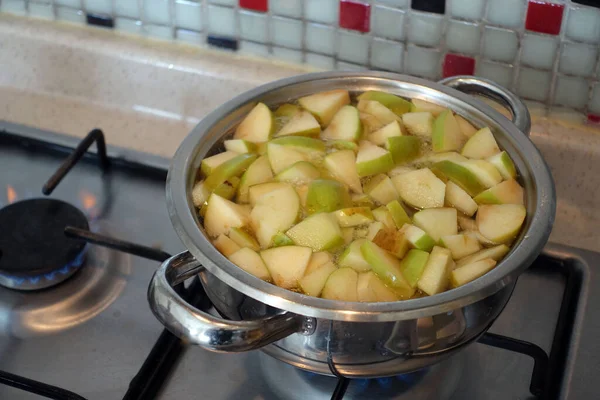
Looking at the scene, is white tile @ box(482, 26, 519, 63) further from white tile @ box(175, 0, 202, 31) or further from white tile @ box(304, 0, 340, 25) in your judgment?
white tile @ box(175, 0, 202, 31)

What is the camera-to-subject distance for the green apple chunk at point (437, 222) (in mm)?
600

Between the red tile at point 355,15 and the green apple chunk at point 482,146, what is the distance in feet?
0.77

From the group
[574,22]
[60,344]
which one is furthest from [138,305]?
[574,22]

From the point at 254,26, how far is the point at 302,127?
0.26 meters

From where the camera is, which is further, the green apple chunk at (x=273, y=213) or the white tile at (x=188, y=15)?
the white tile at (x=188, y=15)

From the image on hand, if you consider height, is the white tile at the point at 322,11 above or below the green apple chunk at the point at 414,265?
above

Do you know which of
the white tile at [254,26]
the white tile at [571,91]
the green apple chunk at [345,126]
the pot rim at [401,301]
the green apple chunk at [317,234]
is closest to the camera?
the pot rim at [401,301]

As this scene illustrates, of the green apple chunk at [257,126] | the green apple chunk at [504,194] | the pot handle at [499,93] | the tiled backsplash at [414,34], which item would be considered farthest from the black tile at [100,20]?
the green apple chunk at [504,194]

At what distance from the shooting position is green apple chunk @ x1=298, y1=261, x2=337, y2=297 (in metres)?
0.55

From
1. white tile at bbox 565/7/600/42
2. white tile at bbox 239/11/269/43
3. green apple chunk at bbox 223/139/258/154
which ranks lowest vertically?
green apple chunk at bbox 223/139/258/154

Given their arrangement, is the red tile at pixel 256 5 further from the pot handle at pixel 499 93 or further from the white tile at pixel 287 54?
the pot handle at pixel 499 93

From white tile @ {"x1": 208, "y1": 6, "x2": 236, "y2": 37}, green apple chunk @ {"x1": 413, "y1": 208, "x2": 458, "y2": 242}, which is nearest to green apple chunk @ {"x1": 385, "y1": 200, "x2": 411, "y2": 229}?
green apple chunk @ {"x1": 413, "y1": 208, "x2": 458, "y2": 242}

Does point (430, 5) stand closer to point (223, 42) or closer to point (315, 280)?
point (223, 42)

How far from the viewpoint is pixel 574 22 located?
2.46ft
